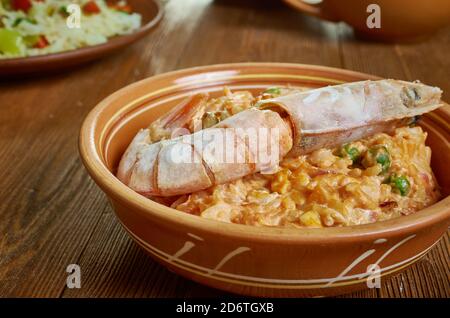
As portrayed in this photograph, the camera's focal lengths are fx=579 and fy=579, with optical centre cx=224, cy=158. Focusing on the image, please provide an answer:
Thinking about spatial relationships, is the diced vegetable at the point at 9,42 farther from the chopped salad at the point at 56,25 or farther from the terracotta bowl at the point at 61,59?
the terracotta bowl at the point at 61,59

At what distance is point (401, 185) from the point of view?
1.38m

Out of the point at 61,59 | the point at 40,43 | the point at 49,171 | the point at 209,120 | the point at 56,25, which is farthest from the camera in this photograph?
the point at 56,25

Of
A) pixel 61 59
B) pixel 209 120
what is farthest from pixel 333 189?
pixel 61 59

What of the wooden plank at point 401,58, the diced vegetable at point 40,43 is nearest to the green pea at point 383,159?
the wooden plank at point 401,58

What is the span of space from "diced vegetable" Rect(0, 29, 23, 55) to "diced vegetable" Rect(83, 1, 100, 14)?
564 millimetres

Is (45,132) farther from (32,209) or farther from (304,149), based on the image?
(304,149)

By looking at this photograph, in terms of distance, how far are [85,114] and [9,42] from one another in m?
0.58

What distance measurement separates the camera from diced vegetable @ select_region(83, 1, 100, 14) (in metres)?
3.07

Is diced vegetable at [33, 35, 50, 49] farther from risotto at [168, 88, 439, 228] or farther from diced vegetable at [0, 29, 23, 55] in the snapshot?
risotto at [168, 88, 439, 228]

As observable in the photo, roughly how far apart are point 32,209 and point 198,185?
645 millimetres

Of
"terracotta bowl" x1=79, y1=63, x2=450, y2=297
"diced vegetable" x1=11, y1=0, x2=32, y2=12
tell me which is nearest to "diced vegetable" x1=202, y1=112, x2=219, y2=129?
"terracotta bowl" x1=79, y1=63, x2=450, y2=297

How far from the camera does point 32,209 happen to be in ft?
5.59

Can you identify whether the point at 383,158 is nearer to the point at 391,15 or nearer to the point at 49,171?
the point at 49,171

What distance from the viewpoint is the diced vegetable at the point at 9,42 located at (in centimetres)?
257
